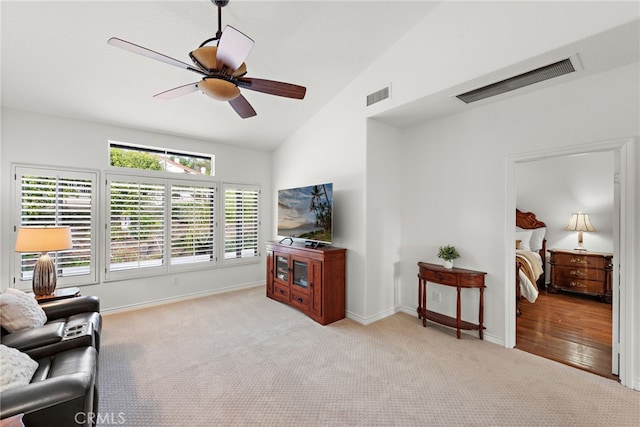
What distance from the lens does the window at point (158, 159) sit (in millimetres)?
4062

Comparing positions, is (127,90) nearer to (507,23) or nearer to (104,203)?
(104,203)

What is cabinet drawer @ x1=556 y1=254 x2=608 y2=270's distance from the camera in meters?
4.33

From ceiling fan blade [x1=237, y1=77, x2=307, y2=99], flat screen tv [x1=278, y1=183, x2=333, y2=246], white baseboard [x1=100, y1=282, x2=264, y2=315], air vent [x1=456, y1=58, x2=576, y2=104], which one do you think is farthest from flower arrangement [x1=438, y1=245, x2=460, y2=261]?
white baseboard [x1=100, y1=282, x2=264, y2=315]

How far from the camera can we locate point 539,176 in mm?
5309

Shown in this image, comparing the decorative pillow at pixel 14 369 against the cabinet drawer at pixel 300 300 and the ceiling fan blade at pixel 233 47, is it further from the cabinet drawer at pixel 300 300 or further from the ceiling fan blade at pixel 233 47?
the cabinet drawer at pixel 300 300

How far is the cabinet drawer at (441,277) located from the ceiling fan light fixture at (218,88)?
2.87 meters

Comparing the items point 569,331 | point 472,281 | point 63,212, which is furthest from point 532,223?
point 63,212

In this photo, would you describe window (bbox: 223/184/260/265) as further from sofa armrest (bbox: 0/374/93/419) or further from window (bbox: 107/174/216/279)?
sofa armrest (bbox: 0/374/93/419)

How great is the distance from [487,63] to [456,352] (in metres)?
2.76

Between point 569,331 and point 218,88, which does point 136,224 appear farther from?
point 569,331

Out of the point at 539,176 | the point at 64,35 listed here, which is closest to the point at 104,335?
the point at 64,35

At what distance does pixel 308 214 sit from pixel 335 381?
219 centimetres

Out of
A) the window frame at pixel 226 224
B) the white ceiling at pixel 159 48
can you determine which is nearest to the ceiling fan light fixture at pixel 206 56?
the white ceiling at pixel 159 48

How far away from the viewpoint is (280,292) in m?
4.39
